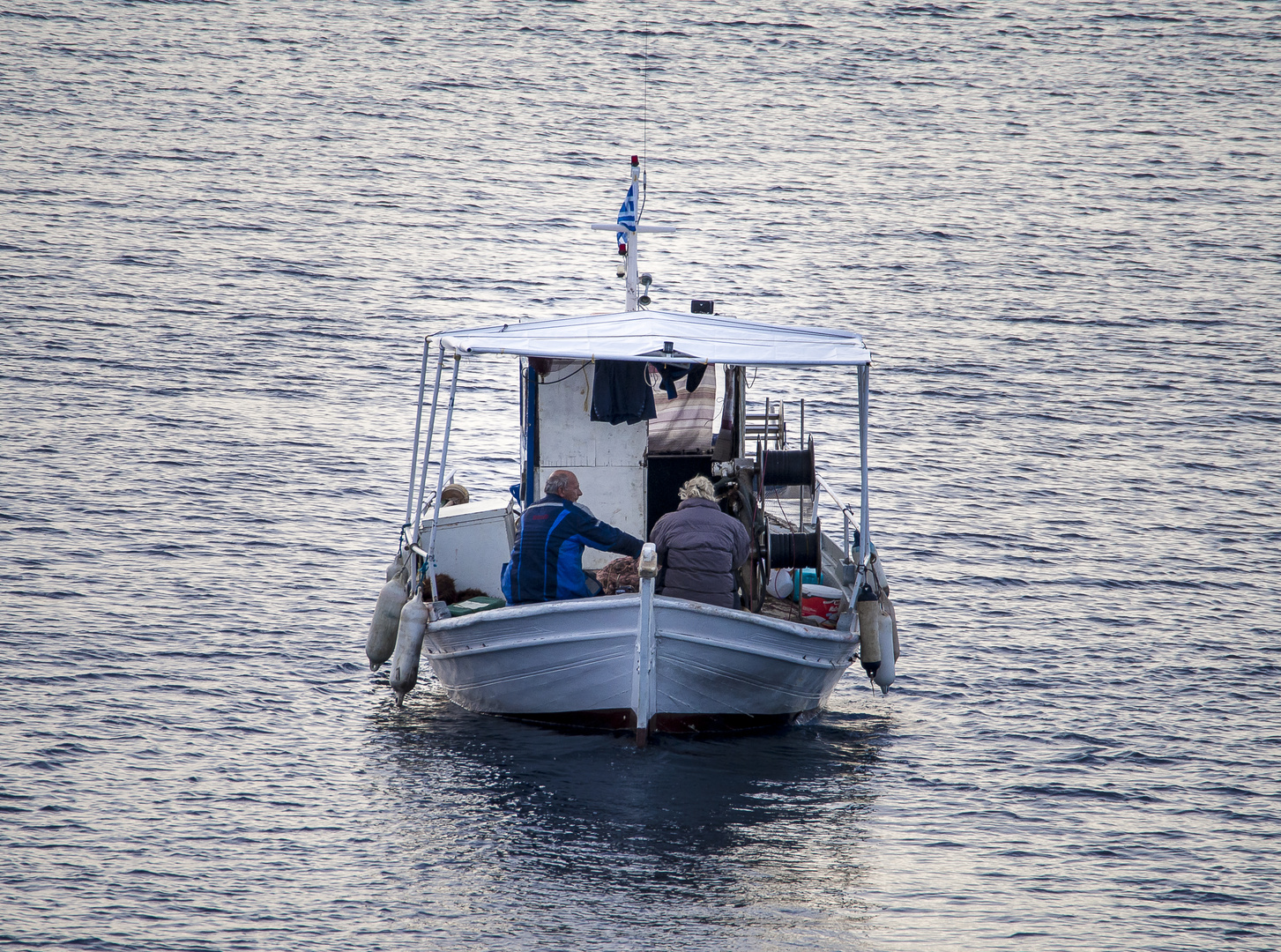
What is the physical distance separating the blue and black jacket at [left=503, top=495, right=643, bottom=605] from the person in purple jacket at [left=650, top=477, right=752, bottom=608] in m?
0.31

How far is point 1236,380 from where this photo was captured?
26109mm

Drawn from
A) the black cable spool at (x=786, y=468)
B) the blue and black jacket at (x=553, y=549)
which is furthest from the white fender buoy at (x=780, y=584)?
the blue and black jacket at (x=553, y=549)

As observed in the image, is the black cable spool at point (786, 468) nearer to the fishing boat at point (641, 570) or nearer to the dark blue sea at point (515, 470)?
the fishing boat at point (641, 570)

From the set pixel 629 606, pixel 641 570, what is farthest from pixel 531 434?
pixel 641 570

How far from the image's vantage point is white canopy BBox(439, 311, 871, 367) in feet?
37.0

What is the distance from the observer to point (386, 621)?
12.4 meters

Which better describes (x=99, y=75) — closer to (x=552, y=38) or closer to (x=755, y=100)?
(x=552, y=38)

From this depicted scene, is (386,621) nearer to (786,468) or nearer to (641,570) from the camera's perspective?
(641,570)

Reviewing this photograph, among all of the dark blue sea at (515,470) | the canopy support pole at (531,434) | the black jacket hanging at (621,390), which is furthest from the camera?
the canopy support pole at (531,434)

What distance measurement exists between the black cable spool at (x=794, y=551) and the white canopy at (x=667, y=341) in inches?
60.1

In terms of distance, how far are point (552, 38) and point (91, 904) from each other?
165 ft

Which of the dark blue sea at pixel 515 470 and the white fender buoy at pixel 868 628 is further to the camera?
the white fender buoy at pixel 868 628

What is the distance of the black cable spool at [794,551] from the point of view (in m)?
12.1

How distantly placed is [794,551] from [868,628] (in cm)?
98
